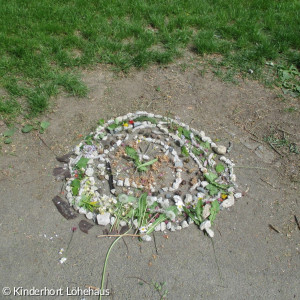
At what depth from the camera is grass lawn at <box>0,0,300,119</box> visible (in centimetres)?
437

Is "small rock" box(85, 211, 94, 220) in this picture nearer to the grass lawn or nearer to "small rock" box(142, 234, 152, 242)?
"small rock" box(142, 234, 152, 242)

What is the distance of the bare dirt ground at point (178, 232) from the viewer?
8.91 ft

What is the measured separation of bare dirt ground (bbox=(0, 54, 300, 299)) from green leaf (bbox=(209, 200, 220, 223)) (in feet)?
0.19

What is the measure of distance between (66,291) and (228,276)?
1.33 meters

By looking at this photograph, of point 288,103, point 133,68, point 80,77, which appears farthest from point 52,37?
point 288,103

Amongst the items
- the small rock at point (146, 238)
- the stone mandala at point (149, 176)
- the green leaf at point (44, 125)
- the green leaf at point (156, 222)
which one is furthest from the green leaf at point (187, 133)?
the green leaf at point (44, 125)

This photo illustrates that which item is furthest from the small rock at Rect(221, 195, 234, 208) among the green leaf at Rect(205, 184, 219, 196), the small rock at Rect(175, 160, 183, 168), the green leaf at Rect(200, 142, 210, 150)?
the green leaf at Rect(200, 142, 210, 150)

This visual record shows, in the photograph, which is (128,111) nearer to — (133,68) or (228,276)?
(133,68)

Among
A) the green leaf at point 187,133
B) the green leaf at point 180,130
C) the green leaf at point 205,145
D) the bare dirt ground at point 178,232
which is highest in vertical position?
the green leaf at point 180,130

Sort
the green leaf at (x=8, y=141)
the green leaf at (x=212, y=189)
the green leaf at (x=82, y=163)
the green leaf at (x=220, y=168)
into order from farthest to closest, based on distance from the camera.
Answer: the green leaf at (x=8, y=141), the green leaf at (x=220, y=168), the green leaf at (x=82, y=163), the green leaf at (x=212, y=189)

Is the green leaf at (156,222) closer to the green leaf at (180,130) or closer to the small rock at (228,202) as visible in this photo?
the small rock at (228,202)

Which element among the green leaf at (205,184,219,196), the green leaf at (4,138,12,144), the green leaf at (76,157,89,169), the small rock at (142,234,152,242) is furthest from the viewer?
the green leaf at (4,138,12,144)

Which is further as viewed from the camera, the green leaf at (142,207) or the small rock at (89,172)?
the small rock at (89,172)

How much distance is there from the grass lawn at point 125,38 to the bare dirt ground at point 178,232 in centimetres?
52
